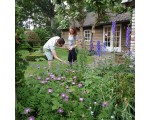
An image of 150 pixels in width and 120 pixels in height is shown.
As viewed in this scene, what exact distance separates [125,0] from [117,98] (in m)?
5.58

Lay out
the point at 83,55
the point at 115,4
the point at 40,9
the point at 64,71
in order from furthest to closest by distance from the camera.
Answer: the point at 40,9
the point at 115,4
the point at 83,55
the point at 64,71

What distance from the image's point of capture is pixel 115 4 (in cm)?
1645

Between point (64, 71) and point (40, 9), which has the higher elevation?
point (40, 9)

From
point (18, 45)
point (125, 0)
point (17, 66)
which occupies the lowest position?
point (17, 66)

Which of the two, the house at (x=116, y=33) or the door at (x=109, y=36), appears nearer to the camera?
the house at (x=116, y=33)

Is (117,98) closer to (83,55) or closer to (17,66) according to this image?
(17,66)

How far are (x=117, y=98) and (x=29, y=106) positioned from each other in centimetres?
89

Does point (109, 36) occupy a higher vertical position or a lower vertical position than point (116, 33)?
lower

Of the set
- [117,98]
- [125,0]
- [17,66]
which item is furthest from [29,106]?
[125,0]

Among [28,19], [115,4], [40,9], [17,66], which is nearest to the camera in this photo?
[17,66]

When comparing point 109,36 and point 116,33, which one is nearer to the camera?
point 116,33

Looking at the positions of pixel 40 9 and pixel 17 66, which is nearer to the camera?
pixel 17 66

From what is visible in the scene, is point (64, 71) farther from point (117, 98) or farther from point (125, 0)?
point (125, 0)

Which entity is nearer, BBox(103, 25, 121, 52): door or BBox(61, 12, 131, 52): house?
BBox(61, 12, 131, 52): house
